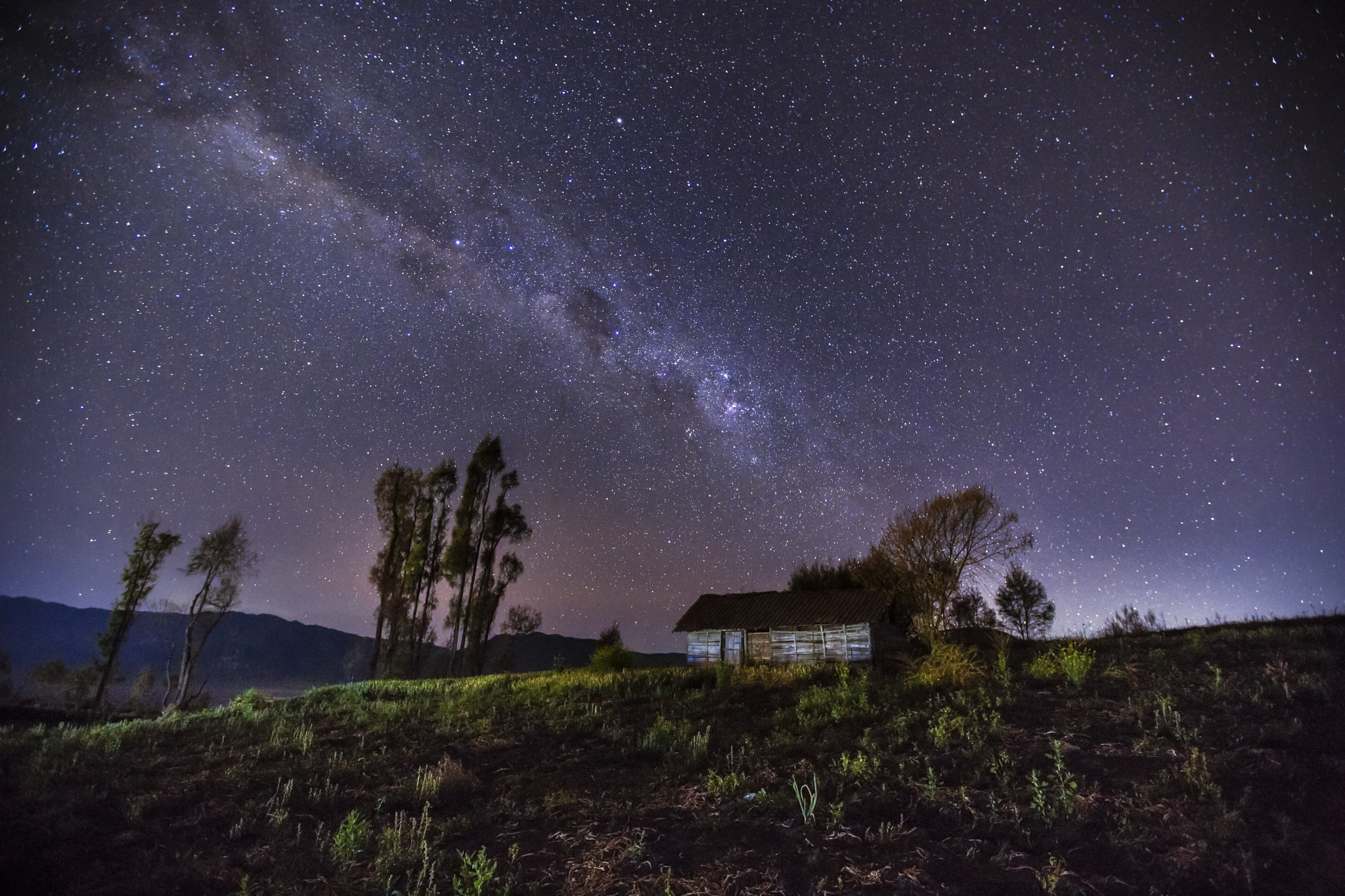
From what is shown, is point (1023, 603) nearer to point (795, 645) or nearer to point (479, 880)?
point (795, 645)

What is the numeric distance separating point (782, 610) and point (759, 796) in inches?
1119

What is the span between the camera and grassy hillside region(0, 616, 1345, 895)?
573cm

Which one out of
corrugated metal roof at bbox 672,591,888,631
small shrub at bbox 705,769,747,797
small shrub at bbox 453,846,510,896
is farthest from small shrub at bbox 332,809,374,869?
corrugated metal roof at bbox 672,591,888,631

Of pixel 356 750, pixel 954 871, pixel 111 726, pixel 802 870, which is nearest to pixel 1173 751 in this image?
pixel 954 871

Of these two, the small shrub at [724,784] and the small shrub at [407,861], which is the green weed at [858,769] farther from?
the small shrub at [407,861]

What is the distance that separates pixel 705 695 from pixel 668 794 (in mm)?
9980

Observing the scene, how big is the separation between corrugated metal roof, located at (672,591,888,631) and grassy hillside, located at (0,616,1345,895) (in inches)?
692

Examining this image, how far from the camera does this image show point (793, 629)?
33562mm

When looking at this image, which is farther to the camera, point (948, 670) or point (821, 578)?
point (821, 578)

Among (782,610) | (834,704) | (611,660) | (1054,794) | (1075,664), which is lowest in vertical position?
(611,660)

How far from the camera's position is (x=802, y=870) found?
5730 mm

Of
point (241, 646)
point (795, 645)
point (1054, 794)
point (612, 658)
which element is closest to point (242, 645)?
point (241, 646)

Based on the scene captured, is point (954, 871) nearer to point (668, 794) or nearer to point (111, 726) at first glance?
point (668, 794)

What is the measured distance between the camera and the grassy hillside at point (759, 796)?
5727 mm
